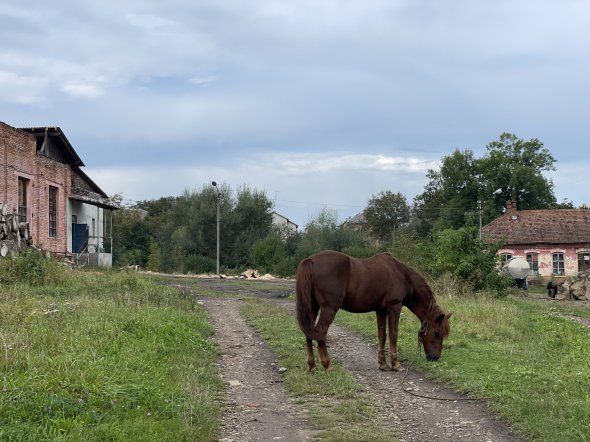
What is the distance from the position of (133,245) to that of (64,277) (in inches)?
1990

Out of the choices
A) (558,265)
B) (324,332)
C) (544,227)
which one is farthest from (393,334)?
(544,227)

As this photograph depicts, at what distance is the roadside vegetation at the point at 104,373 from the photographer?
5.67m

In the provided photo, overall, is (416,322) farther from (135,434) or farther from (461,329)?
(135,434)

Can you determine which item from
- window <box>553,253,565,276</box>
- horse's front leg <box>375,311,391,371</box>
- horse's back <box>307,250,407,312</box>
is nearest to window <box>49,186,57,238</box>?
horse's back <box>307,250,407,312</box>

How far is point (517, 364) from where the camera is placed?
31.6 feet

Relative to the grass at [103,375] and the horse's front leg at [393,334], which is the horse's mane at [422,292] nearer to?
the horse's front leg at [393,334]

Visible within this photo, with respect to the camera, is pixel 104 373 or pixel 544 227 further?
pixel 544 227

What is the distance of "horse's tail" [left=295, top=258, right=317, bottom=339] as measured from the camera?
29.9ft

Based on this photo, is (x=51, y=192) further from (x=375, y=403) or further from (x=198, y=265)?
(x=375, y=403)

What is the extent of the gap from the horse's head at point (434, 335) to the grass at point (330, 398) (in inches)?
58.3

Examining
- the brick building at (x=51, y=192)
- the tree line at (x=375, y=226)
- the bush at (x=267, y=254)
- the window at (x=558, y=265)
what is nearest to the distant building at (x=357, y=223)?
the tree line at (x=375, y=226)

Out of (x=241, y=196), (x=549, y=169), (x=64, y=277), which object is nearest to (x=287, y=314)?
(x=64, y=277)

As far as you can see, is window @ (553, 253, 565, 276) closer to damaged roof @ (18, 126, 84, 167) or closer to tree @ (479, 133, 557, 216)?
tree @ (479, 133, 557, 216)

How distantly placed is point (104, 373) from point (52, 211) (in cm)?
A: 2564
